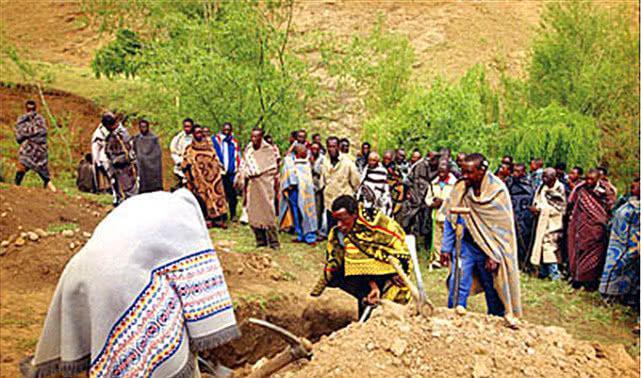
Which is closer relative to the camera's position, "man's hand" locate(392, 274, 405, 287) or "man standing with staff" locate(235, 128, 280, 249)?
"man's hand" locate(392, 274, 405, 287)

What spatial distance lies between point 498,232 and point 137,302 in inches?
146

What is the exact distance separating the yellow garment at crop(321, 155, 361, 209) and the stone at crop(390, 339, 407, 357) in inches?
212

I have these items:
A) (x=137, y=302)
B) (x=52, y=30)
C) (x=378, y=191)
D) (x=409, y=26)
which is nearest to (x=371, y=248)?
(x=137, y=302)

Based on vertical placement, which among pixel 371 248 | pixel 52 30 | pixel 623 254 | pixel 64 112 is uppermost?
pixel 52 30

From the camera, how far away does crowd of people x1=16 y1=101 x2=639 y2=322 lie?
766 centimetres

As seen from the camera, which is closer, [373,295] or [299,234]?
[373,295]

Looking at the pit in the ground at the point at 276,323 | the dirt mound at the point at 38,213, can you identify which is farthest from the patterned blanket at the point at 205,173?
the pit in the ground at the point at 276,323

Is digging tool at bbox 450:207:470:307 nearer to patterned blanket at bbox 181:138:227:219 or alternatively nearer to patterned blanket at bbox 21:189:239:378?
patterned blanket at bbox 21:189:239:378

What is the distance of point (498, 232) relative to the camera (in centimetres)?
519

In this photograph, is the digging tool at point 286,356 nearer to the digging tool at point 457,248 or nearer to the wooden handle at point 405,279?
the wooden handle at point 405,279

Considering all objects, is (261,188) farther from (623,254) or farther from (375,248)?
(623,254)

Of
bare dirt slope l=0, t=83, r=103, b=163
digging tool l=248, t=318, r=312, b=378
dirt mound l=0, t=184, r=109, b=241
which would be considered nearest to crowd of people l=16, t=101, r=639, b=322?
dirt mound l=0, t=184, r=109, b=241

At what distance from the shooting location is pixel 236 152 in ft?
33.3

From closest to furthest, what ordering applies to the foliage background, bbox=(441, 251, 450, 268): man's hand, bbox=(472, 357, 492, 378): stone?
bbox=(472, 357, 492, 378): stone, bbox=(441, 251, 450, 268): man's hand, the foliage background
